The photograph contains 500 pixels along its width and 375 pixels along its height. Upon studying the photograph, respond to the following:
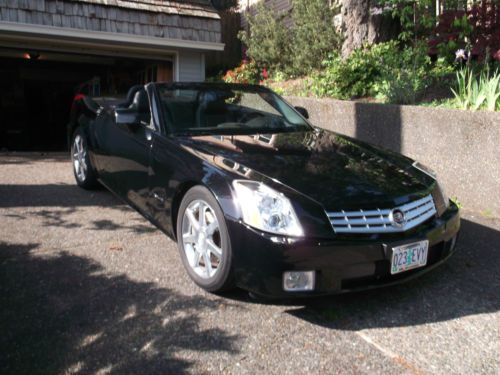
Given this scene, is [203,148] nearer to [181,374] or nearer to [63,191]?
[181,374]

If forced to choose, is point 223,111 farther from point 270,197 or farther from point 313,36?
point 313,36

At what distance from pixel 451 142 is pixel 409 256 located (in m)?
2.89

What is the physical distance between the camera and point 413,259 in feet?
9.64

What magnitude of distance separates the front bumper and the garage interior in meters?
9.08

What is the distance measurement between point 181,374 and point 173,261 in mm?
1405

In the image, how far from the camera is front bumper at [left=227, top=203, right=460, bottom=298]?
2.67m

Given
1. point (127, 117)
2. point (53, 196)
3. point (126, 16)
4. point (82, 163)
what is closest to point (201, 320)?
point (127, 117)

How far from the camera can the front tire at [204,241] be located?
2953mm

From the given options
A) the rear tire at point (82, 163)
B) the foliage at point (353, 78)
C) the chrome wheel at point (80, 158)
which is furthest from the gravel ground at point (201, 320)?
the foliage at point (353, 78)

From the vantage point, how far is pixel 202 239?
10.6 feet

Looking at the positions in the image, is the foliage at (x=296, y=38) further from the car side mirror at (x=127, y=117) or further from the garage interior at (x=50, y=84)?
the car side mirror at (x=127, y=117)

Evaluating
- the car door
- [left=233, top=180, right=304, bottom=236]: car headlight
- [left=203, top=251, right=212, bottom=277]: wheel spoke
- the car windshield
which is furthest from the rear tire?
[left=233, top=180, right=304, bottom=236]: car headlight

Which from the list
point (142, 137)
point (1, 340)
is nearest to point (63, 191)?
point (142, 137)

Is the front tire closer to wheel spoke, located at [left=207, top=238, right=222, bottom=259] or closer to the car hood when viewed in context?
wheel spoke, located at [left=207, top=238, right=222, bottom=259]
